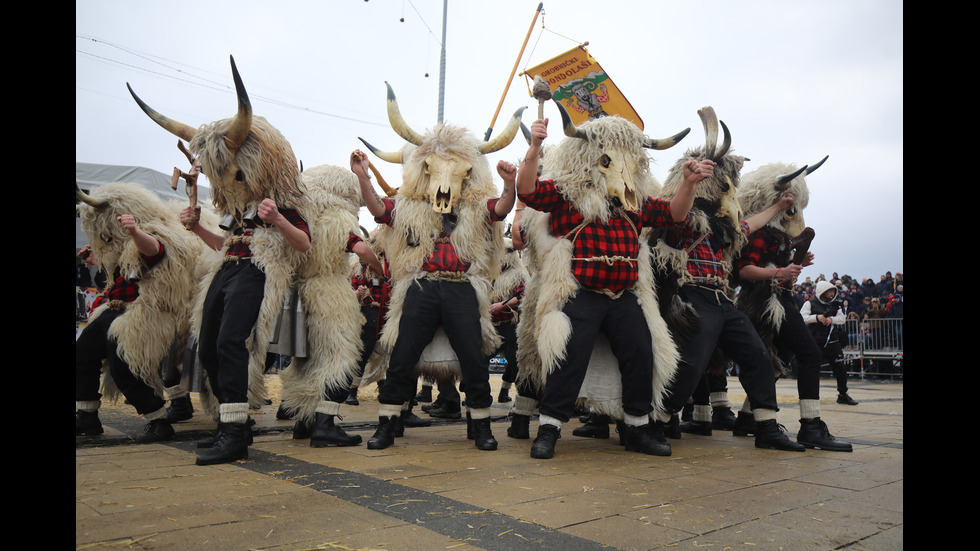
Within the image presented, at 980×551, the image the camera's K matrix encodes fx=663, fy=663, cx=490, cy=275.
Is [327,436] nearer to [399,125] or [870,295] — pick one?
[399,125]

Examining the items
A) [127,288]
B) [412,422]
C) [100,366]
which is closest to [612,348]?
[412,422]

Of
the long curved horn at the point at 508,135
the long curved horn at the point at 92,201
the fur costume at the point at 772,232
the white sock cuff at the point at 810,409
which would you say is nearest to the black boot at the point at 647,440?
the white sock cuff at the point at 810,409

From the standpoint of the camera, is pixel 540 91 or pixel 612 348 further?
pixel 540 91

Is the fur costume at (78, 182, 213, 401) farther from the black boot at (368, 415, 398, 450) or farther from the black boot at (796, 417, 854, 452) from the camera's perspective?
the black boot at (796, 417, 854, 452)

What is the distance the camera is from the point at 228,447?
11.9 feet

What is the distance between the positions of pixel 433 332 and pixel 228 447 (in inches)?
55.0

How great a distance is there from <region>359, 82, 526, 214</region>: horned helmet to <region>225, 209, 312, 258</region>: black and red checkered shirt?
76 cm

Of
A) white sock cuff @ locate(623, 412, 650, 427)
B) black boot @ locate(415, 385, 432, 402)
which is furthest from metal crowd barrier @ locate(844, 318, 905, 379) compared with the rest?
white sock cuff @ locate(623, 412, 650, 427)

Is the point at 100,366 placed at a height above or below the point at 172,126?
below

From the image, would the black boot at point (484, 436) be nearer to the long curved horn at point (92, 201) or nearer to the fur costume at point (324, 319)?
the fur costume at point (324, 319)

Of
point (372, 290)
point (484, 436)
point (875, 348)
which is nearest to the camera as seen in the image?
point (484, 436)

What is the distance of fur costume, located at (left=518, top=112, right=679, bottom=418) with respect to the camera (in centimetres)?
414
